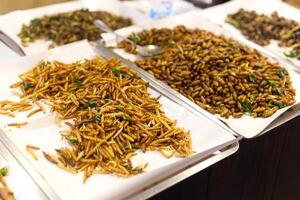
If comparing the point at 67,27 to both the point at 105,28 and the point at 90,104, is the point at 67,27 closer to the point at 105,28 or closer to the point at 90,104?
the point at 105,28

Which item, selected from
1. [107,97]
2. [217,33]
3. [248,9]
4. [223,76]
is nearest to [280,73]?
[223,76]

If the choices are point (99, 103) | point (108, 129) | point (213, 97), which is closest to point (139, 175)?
point (108, 129)

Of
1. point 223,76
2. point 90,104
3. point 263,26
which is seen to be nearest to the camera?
point 90,104

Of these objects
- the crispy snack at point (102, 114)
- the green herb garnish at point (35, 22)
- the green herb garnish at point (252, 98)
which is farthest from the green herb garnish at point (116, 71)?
the green herb garnish at point (35, 22)

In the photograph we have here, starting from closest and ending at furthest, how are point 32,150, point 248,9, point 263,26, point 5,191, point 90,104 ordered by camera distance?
point 5,191 → point 32,150 → point 90,104 → point 263,26 → point 248,9

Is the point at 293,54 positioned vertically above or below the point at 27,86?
below

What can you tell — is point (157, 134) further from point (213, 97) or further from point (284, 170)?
point (284, 170)
